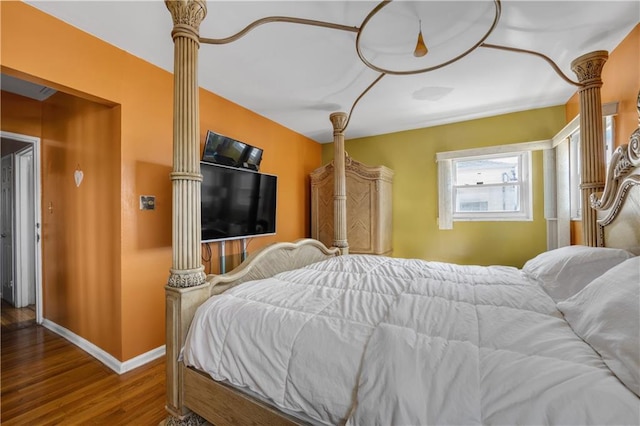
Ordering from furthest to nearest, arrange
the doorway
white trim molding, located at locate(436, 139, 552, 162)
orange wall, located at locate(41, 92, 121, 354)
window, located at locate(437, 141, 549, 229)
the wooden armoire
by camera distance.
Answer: the wooden armoire → window, located at locate(437, 141, 549, 229) → white trim molding, located at locate(436, 139, 552, 162) → the doorway → orange wall, located at locate(41, 92, 121, 354)

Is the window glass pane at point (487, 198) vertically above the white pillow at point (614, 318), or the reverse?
the window glass pane at point (487, 198)

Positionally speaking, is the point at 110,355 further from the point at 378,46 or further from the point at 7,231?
the point at 378,46

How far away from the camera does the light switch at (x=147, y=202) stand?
2234mm

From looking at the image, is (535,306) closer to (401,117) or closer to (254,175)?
(254,175)

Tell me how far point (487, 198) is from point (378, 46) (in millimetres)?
2607

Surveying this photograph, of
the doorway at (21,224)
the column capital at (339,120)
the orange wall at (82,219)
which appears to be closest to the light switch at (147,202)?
the orange wall at (82,219)

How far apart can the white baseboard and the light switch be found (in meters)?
1.24

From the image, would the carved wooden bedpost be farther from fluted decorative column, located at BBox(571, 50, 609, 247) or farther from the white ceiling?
fluted decorative column, located at BBox(571, 50, 609, 247)

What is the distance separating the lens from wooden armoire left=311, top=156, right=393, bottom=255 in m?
3.61

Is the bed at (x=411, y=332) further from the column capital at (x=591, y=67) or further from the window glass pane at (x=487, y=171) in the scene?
the window glass pane at (x=487, y=171)

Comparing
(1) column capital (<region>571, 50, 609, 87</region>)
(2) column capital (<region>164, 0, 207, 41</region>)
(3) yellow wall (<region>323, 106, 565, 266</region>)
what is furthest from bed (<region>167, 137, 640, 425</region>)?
(3) yellow wall (<region>323, 106, 565, 266</region>)

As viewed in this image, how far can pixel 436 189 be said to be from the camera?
372cm

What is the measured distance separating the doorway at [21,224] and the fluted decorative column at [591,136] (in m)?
4.99

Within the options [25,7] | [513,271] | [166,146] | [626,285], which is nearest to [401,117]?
[513,271]
